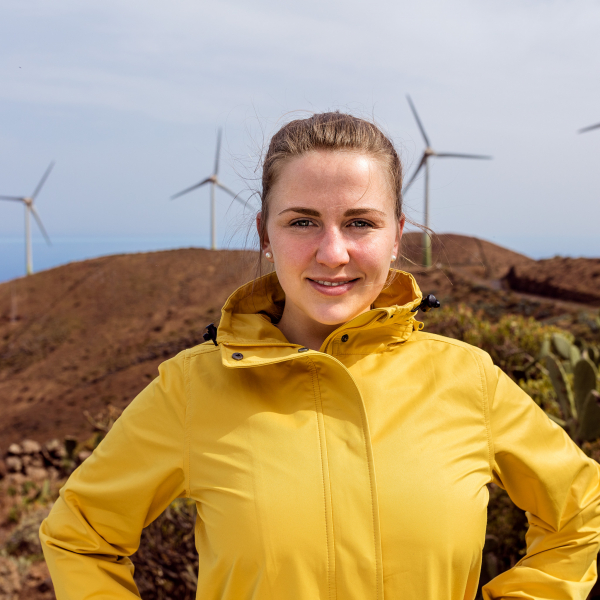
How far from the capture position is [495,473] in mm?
1883

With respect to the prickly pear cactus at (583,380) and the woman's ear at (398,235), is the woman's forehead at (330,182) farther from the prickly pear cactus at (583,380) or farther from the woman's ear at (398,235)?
the prickly pear cactus at (583,380)

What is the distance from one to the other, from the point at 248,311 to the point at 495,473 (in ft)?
3.05

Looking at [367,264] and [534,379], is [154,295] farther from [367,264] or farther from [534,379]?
[367,264]

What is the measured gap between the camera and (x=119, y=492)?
1.75 metres

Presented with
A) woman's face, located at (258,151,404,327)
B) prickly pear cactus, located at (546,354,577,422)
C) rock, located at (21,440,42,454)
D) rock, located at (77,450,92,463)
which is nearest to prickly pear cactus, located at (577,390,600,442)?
prickly pear cactus, located at (546,354,577,422)

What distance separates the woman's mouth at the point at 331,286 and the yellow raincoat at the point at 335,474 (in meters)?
0.10

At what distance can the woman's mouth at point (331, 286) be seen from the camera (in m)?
1.77

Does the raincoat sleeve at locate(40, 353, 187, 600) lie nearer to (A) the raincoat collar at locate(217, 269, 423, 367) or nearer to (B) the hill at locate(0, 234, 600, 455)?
(A) the raincoat collar at locate(217, 269, 423, 367)

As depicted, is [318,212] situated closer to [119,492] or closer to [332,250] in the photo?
[332,250]

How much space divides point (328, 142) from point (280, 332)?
585 millimetres

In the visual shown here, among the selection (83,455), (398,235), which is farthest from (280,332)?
(83,455)

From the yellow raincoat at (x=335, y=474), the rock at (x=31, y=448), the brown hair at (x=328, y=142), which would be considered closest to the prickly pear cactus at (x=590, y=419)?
the yellow raincoat at (x=335, y=474)

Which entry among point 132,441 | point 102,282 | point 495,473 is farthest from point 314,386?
point 102,282

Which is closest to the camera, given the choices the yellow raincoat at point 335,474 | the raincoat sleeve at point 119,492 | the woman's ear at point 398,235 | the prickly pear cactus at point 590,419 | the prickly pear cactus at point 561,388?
the yellow raincoat at point 335,474
